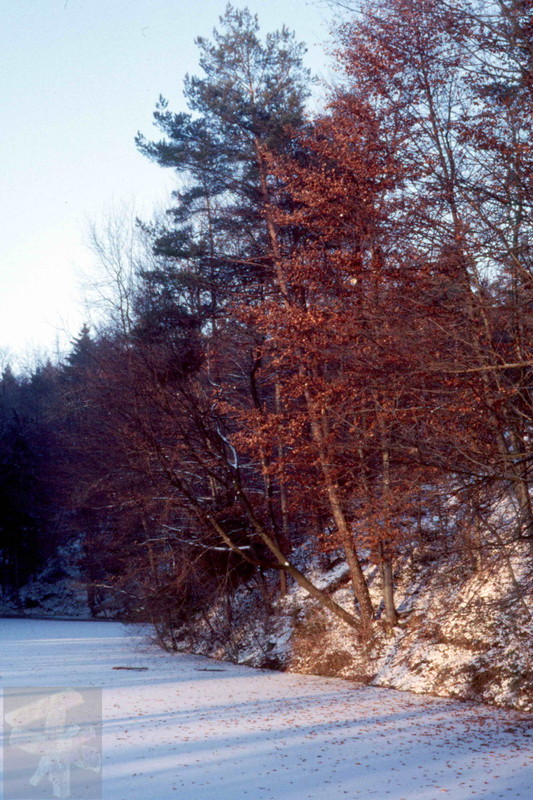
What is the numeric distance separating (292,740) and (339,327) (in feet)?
23.0

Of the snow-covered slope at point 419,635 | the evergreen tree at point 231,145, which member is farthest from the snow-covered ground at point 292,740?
the evergreen tree at point 231,145

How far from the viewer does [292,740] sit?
9656 mm

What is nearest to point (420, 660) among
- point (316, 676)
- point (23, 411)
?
point (316, 676)

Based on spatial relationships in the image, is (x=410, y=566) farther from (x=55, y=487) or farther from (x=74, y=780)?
(x=55, y=487)

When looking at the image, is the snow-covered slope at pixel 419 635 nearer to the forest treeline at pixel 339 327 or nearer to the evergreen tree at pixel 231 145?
the forest treeline at pixel 339 327

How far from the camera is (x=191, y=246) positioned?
64.1 feet

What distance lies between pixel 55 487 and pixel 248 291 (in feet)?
77.2

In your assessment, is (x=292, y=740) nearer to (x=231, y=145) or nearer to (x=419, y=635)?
(x=419, y=635)

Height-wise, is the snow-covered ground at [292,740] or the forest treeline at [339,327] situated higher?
the forest treeline at [339,327]

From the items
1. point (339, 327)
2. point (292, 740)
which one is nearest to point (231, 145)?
point (339, 327)

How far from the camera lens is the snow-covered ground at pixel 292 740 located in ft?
24.3

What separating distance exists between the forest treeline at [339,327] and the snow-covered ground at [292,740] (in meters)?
2.39

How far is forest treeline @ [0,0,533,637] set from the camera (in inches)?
356

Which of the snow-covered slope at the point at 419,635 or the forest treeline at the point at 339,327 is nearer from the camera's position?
the forest treeline at the point at 339,327
